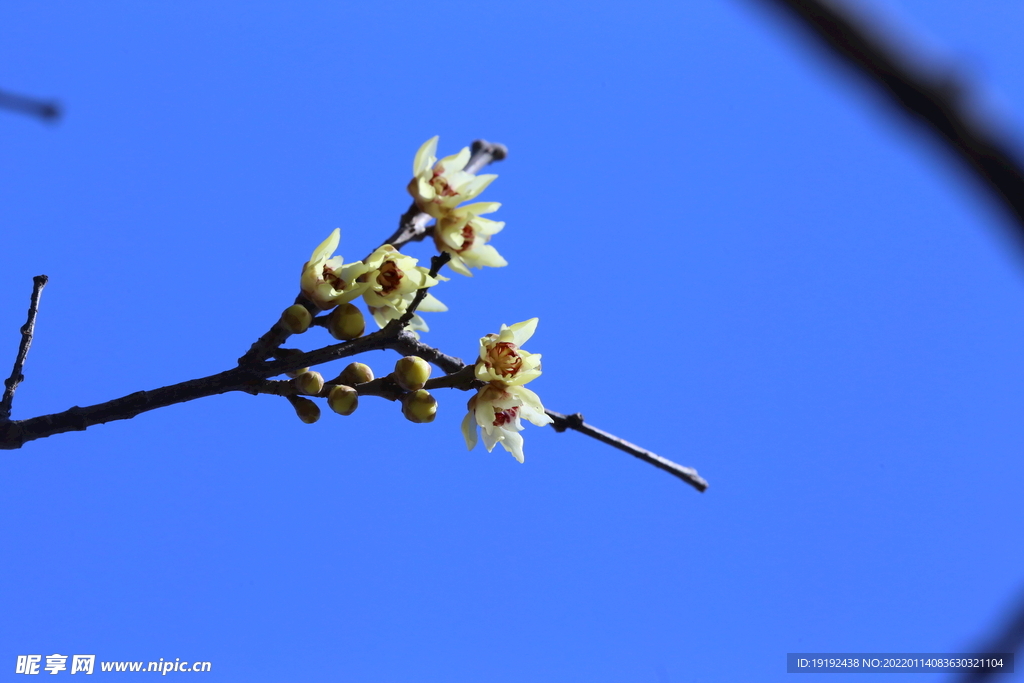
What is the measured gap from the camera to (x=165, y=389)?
6.16 feet

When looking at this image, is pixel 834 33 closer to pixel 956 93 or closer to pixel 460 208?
pixel 956 93

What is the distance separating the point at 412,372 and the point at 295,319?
0.33m

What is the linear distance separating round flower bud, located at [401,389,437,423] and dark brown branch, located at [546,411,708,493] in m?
0.33

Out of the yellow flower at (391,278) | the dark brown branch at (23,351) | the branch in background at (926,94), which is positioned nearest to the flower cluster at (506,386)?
the yellow flower at (391,278)

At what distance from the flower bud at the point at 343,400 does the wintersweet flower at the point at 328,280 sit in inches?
9.6

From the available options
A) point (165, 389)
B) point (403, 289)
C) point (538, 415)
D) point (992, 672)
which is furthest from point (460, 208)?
point (992, 672)

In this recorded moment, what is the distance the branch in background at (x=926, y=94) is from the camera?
0.46m

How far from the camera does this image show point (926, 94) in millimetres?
469

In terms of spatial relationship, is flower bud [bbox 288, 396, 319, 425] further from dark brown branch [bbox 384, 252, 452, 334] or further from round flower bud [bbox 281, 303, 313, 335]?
dark brown branch [bbox 384, 252, 452, 334]

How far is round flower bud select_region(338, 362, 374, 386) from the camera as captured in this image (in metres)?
2.18

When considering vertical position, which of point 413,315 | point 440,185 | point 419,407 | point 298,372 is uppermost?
point 440,185

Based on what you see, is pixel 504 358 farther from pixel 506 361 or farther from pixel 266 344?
pixel 266 344

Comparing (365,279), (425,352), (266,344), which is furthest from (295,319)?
(425,352)

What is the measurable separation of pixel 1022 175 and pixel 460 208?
72.4 inches
